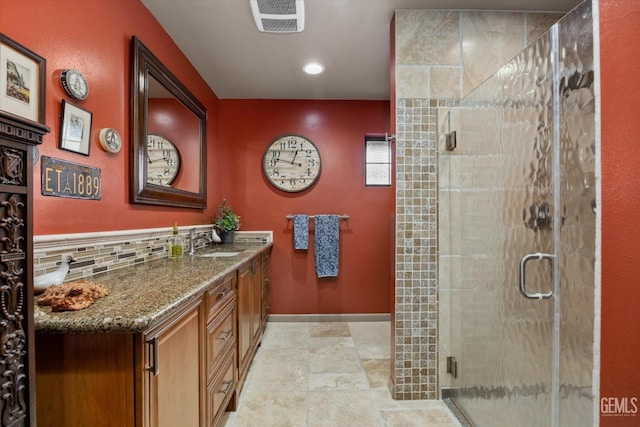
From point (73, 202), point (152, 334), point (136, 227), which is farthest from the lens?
point (136, 227)

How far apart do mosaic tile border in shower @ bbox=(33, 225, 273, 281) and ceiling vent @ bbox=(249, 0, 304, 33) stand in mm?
1463

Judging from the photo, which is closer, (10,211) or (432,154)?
(10,211)

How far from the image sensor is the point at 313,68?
2492 millimetres

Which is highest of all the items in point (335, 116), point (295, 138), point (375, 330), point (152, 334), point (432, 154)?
point (335, 116)

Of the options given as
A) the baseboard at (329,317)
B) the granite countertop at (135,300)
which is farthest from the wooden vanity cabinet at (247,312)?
the baseboard at (329,317)

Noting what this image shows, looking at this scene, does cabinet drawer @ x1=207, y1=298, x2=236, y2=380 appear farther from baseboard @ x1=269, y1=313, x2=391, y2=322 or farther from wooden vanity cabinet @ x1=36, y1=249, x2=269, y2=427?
baseboard @ x1=269, y1=313, x2=391, y2=322

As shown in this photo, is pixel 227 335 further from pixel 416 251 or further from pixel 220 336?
pixel 416 251

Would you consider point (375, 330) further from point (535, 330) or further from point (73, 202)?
point (73, 202)

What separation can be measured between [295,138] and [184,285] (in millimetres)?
2329

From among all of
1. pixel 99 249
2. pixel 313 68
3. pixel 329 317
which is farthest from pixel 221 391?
pixel 313 68

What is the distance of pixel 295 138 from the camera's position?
3.13m

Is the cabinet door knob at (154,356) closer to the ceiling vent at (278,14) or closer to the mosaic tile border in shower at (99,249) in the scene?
the mosaic tile border in shower at (99,249)

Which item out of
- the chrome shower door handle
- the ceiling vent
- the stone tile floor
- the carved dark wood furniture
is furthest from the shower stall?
the carved dark wood furniture

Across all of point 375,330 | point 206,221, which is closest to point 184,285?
point 206,221
